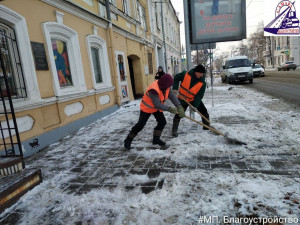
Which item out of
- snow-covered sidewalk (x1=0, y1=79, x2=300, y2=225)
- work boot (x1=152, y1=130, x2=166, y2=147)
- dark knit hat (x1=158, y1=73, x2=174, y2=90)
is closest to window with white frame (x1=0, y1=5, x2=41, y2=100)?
snow-covered sidewalk (x1=0, y1=79, x2=300, y2=225)

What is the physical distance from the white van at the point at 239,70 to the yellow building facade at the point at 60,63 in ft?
35.6

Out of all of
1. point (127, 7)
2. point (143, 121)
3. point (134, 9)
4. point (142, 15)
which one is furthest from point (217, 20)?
point (142, 15)

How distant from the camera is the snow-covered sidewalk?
2.19 meters

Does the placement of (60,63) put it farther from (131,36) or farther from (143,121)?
(131,36)

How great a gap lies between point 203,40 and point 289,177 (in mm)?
4280

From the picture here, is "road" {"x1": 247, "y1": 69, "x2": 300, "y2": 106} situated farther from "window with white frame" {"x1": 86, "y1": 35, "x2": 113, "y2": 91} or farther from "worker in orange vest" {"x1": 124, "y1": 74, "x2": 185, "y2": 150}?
"window with white frame" {"x1": 86, "y1": 35, "x2": 113, "y2": 91}

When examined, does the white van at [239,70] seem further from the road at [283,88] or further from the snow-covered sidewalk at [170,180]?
the snow-covered sidewalk at [170,180]

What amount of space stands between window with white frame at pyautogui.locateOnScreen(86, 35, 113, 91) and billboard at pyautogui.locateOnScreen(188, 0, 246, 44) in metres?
3.50

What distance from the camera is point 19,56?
4297 mm

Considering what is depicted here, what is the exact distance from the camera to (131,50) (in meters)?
10.5

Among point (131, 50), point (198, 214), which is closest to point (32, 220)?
point (198, 214)

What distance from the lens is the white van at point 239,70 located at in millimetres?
16656

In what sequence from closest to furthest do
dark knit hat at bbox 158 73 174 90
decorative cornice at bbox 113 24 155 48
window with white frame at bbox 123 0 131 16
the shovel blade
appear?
dark knit hat at bbox 158 73 174 90
the shovel blade
decorative cornice at bbox 113 24 155 48
window with white frame at bbox 123 0 131 16

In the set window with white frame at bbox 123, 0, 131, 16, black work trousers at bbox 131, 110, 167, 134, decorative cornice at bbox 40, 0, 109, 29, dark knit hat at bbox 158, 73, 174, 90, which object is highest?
window with white frame at bbox 123, 0, 131, 16
